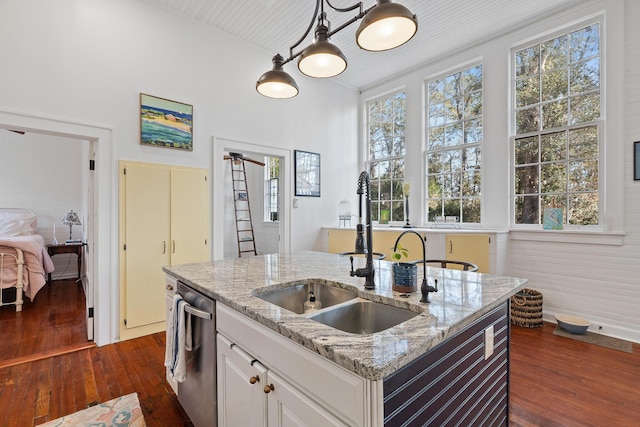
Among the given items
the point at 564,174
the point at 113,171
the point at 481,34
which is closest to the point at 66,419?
the point at 113,171

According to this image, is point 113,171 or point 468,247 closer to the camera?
point 113,171

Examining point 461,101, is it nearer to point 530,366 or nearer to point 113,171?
point 530,366

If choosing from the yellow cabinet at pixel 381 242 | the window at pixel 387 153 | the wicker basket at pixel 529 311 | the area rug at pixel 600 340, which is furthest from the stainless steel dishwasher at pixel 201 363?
the window at pixel 387 153

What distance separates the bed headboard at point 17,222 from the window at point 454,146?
6721 mm

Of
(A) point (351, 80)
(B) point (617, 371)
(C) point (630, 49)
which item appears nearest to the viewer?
(B) point (617, 371)

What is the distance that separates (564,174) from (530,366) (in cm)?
229

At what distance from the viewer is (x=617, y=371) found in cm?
237

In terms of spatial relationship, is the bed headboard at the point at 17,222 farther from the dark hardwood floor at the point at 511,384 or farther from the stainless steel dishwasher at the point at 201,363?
the stainless steel dishwasher at the point at 201,363

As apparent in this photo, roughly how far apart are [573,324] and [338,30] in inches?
142

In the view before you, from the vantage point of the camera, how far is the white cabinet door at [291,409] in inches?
34.8

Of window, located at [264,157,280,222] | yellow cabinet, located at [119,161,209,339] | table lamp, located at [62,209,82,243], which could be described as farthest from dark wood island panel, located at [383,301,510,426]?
table lamp, located at [62,209,82,243]

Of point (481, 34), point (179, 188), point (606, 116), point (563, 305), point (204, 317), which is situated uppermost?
point (481, 34)

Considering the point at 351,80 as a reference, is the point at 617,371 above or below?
below

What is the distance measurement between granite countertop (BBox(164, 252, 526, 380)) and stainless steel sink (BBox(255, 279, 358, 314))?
4 centimetres
